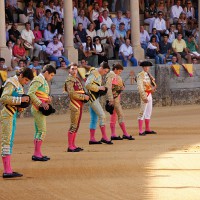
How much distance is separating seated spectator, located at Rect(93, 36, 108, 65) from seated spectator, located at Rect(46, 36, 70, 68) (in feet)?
3.50

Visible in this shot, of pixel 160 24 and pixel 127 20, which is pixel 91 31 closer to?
pixel 127 20

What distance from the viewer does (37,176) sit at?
13.7 metres

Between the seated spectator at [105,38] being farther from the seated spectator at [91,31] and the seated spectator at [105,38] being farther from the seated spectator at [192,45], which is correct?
the seated spectator at [192,45]

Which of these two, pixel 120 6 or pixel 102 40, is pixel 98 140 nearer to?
pixel 102 40

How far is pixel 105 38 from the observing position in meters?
29.6

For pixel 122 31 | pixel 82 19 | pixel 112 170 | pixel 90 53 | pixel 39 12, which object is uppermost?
pixel 39 12

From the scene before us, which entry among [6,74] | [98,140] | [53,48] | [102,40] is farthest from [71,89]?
[102,40]

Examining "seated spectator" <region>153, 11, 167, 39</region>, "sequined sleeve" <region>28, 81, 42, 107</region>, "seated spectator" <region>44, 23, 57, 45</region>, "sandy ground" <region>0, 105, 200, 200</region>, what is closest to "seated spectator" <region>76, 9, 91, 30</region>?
"seated spectator" <region>44, 23, 57, 45</region>

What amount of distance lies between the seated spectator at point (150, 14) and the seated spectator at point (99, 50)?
134 inches

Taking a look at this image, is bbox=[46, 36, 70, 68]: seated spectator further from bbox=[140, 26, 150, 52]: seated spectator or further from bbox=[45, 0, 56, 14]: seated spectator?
bbox=[140, 26, 150, 52]: seated spectator

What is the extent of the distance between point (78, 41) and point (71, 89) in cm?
1231

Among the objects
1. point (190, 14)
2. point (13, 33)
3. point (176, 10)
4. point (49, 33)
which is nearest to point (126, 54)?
point (49, 33)

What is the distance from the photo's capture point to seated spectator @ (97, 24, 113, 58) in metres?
29.5

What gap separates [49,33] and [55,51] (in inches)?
35.7
